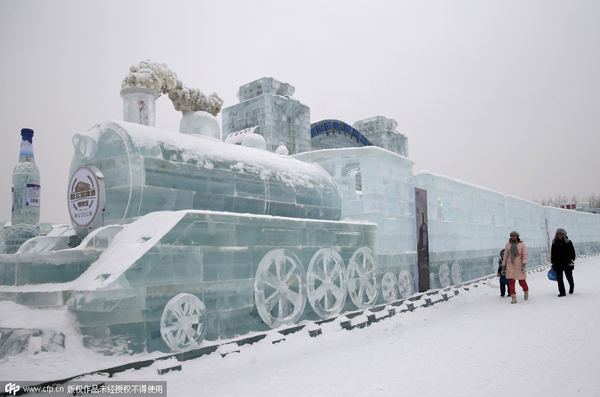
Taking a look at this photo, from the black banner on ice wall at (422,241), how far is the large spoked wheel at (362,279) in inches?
87.8

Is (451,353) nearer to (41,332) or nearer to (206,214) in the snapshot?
(206,214)

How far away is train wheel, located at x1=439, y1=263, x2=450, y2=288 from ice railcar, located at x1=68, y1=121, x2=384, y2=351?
5007 millimetres

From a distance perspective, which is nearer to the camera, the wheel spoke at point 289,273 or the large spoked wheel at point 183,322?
the large spoked wheel at point 183,322

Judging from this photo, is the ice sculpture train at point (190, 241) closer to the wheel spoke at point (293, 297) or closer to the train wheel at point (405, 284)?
the wheel spoke at point (293, 297)

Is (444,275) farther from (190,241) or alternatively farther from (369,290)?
(190,241)

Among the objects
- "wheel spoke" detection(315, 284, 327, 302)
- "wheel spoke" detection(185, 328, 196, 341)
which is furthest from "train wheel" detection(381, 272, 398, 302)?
"wheel spoke" detection(185, 328, 196, 341)

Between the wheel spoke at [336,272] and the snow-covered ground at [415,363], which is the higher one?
the wheel spoke at [336,272]

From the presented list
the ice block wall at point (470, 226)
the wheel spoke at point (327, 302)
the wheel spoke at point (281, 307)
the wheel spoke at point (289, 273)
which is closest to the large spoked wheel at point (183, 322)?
the wheel spoke at point (281, 307)

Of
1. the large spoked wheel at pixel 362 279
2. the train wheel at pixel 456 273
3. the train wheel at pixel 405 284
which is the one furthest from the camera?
the train wheel at pixel 456 273

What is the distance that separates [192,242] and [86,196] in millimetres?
1517

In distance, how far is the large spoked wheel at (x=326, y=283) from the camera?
6988 mm

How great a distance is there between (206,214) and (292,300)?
6.61ft

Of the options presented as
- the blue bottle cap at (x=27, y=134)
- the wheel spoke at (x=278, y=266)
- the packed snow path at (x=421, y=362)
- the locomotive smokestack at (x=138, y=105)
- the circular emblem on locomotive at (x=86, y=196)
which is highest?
the blue bottle cap at (x=27, y=134)

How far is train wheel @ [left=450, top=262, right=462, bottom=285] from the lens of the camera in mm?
12234
